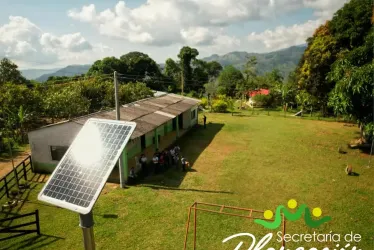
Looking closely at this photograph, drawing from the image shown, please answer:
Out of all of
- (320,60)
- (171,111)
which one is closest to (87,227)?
(171,111)

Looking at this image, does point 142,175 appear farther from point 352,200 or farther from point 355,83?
point 355,83

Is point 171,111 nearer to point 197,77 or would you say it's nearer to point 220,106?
point 220,106

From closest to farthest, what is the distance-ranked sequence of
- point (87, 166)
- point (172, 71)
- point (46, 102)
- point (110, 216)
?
point (87, 166)
point (110, 216)
point (46, 102)
point (172, 71)

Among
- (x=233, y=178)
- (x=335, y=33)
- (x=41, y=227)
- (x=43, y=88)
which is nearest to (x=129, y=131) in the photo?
(x=41, y=227)

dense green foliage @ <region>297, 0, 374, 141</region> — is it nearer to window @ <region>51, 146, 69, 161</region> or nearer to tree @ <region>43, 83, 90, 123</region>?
window @ <region>51, 146, 69, 161</region>

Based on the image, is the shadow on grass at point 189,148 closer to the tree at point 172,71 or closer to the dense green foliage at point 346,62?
the dense green foliage at point 346,62

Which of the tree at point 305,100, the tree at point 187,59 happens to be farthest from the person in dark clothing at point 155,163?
the tree at point 187,59
